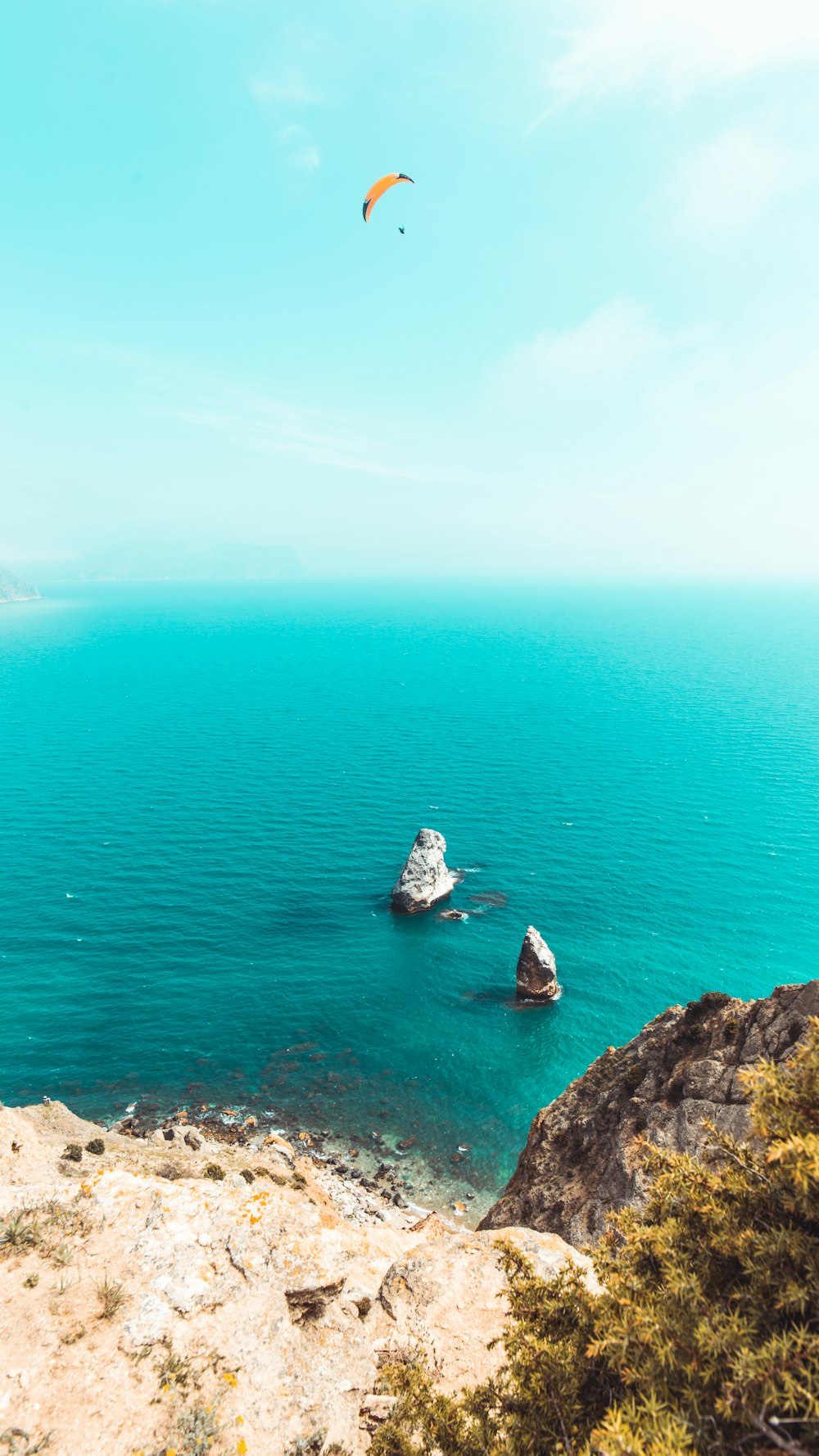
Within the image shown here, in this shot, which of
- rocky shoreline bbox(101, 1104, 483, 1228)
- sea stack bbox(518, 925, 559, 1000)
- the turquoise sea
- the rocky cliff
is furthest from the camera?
sea stack bbox(518, 925, 559, 1000)

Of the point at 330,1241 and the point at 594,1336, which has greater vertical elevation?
the point at 594,1336

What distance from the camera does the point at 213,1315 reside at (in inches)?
762

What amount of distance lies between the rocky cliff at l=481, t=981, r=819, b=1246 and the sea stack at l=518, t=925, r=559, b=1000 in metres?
24.0

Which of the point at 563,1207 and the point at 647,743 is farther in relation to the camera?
the point at 647,743

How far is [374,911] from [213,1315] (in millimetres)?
54926

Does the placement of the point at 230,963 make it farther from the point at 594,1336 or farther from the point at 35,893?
the point at 594,1336

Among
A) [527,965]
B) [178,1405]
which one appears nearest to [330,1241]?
[178,1405]

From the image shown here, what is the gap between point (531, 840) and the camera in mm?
90375

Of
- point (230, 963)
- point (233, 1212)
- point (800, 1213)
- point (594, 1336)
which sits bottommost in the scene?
point (230, 963)

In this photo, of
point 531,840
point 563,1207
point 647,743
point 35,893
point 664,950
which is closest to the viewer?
point 563,1207

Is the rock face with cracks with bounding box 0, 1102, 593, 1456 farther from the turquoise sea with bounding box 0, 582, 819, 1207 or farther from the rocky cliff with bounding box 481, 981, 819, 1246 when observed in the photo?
the turquoise sea with bounding box 0, 582, 819, 1207

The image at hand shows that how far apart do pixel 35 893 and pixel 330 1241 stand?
213 ft

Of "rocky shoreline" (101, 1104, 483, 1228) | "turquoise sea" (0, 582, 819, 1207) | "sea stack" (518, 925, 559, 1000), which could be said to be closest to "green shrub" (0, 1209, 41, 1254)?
"rocky shoreline" (101, 1104, 483, 1228)

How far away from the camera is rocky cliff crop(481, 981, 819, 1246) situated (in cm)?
2839
